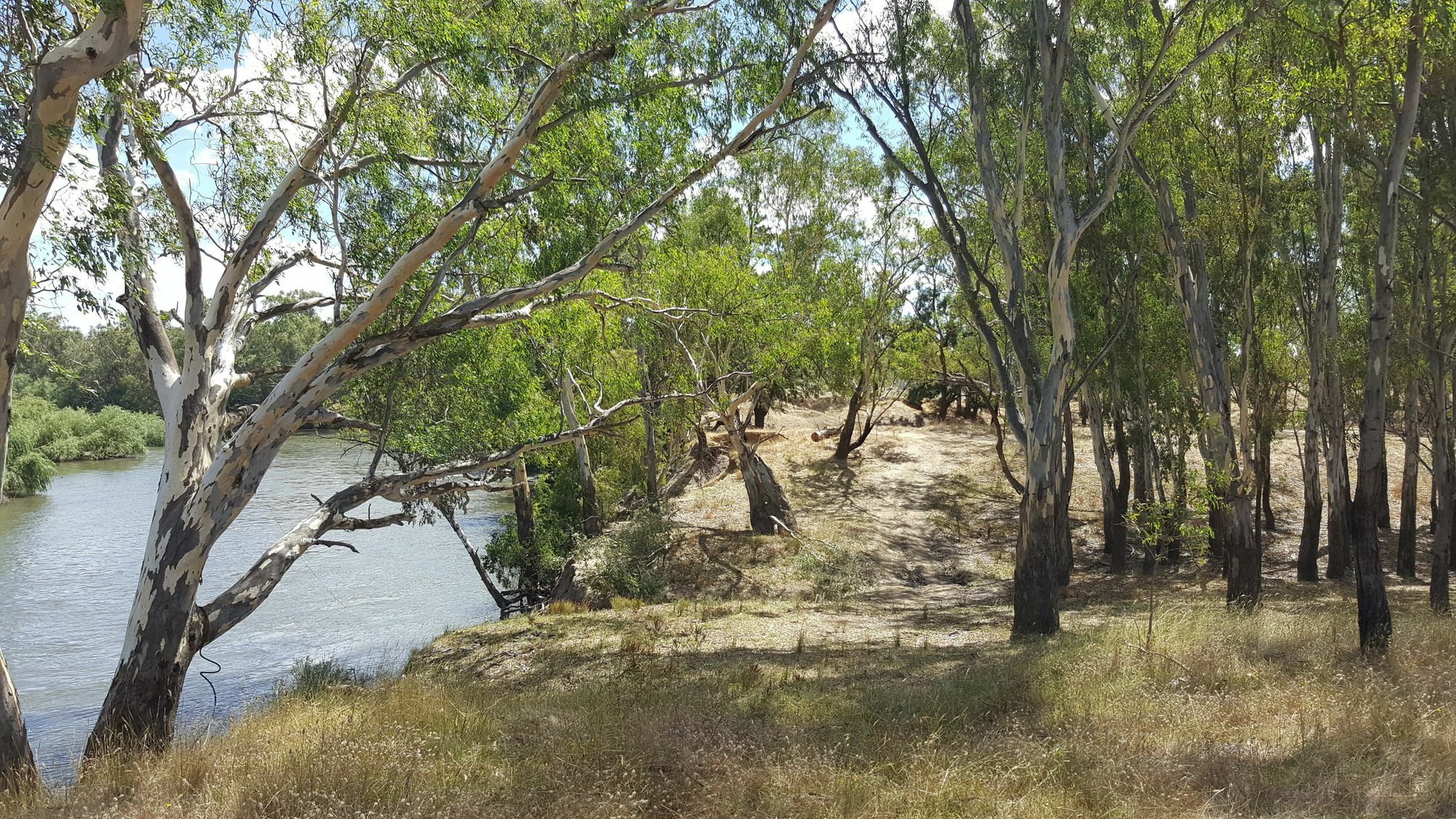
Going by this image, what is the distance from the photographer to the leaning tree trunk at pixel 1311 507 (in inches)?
679

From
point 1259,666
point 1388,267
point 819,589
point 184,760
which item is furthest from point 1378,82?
point 184,760

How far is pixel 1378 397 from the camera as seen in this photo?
9.84 m

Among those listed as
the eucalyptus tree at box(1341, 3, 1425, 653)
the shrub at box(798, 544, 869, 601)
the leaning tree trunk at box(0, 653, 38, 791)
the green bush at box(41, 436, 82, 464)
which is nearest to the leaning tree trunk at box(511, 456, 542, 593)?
the shrub at box(798, 544, 869, 601)

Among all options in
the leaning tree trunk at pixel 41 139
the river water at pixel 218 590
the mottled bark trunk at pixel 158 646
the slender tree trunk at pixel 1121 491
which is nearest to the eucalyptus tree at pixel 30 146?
the leaning tree trunk at pixel 41 139

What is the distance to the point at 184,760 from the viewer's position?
21.4 ft

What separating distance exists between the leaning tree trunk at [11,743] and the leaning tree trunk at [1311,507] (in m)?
19.2

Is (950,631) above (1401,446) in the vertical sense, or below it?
below

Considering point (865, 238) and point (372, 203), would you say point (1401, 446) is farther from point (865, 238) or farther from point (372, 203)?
point (372, 203)

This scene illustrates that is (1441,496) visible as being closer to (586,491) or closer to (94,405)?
(586,491)

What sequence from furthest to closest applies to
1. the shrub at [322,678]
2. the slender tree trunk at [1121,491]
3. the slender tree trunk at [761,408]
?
1. the slender tree trunk at [761,408]
2. the slender tree trunk at [1121,491]
3. the shrub at [322,678]

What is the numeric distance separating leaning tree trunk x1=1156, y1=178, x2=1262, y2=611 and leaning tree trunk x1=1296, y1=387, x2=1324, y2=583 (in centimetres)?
405

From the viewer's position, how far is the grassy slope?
227 inches

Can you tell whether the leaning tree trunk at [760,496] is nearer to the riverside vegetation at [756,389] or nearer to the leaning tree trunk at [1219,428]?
the riverside vegetation at [756,389]

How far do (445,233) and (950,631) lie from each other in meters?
9.06
